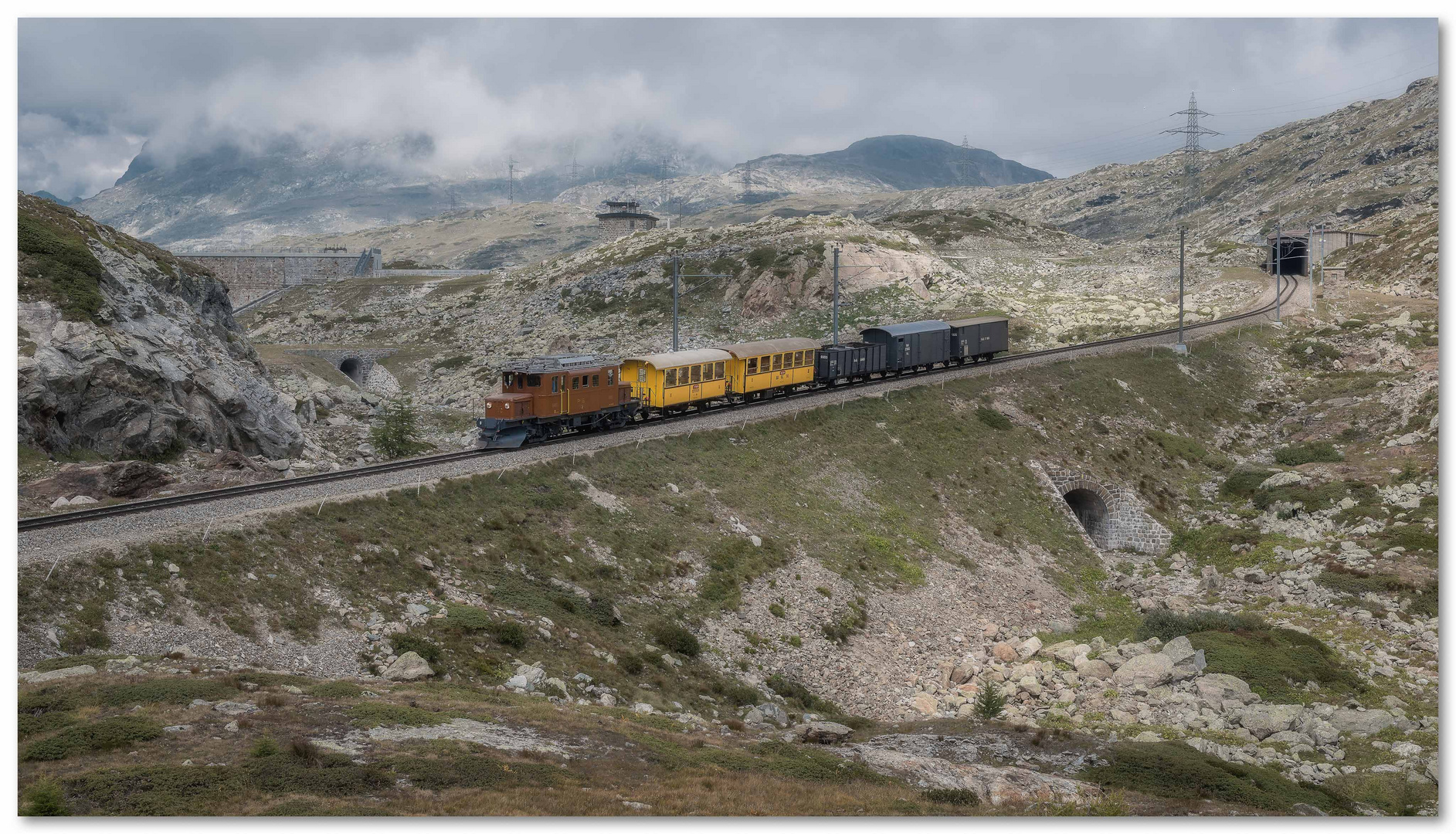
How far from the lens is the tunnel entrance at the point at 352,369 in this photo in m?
103

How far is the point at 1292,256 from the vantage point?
A: 128875 millimetres

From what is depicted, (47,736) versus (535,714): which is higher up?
(47,736)

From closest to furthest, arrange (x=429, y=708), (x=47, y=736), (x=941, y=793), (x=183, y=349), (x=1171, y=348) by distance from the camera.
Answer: (x=47, y=736)
(x=941, y=793)
(x=429, y=708)
(x=183, y=349)
(x=1171, y=348)

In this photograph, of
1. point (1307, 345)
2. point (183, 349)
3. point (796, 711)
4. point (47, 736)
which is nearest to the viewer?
point (47, 736)

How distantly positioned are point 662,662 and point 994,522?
23835 mm

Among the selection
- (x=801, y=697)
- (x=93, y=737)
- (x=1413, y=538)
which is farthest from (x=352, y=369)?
(x=1413, y=538)

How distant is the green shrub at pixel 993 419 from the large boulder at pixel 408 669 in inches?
1583

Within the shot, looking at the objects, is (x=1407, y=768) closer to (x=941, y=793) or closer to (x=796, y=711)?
(x=941, y=793)

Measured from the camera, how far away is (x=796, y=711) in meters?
27.2

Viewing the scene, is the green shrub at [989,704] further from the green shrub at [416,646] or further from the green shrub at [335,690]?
the green shrub at [335,690]

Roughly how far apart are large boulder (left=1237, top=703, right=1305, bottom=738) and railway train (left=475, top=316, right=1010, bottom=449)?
27559 mm

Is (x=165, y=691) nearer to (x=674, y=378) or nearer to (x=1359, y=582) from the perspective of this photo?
(x=674, y=378)

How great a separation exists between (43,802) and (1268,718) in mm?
27484

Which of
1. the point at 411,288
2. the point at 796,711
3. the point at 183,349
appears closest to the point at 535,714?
the point at 796,711
